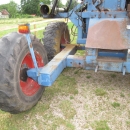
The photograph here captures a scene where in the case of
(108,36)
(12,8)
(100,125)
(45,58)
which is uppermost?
(12,8)

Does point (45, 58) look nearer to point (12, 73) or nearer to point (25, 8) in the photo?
point (12, 73)

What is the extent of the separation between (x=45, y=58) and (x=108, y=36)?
3.48ft

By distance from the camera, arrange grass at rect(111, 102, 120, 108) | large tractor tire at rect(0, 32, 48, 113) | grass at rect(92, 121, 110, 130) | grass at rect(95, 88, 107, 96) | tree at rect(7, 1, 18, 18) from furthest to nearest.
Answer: tree at rect(7, 1, 18, 18), grass at rect(95, 88, 107, 96), grass at rect(111, 102, 120, 108), grass at rect(92, 121, 110, 130), large tractor tire at rect(0, 32, 48, 113)

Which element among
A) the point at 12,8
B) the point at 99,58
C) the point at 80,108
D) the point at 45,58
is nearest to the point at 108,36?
the point at 99,58

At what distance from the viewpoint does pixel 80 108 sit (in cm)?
298

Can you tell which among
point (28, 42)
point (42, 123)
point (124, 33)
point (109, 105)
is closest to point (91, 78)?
point (109, 105)

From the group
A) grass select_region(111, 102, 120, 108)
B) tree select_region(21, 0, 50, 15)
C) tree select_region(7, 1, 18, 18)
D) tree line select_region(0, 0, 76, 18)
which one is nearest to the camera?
grass select_region(111, 102, 120, 108)

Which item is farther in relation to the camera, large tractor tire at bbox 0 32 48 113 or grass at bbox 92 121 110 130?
grass at bbox 92 121 110 130

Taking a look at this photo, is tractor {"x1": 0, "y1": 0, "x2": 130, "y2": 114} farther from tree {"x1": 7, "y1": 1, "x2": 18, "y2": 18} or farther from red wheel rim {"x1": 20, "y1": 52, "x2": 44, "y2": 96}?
tree {"x1": 7, "y1": 1, "x2": 18, "y2": 18}

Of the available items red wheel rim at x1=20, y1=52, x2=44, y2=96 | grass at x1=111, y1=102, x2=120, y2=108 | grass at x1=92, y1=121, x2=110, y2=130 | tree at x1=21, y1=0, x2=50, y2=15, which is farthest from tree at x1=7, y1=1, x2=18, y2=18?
grass at x1=92, y1=121, x2=110, y2=130

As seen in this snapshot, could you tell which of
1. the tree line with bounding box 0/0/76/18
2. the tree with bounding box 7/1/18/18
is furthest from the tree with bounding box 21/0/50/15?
the tree with bounding box 7/1/18/18

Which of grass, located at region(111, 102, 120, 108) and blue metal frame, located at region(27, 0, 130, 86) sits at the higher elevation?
blue metal frame, located at region(27, 0, 130, 86)

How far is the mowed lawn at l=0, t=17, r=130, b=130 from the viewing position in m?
2.61


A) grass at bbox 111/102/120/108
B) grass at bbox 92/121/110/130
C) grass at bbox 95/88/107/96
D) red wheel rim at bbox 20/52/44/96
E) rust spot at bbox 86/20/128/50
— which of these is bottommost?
grass at bbox 92/121/110/130
